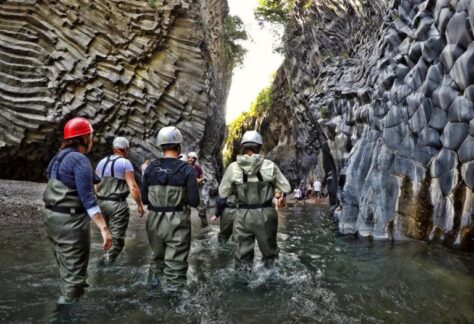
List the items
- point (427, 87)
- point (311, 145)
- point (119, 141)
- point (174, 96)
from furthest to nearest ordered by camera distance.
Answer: point (311, 145) → point (174, 96) → point (427, 87) → point (119, 141)

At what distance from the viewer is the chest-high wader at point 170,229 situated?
5094mm

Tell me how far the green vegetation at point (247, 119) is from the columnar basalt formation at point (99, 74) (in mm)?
20878

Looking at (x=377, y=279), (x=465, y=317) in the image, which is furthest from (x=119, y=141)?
(x=465, y=317)

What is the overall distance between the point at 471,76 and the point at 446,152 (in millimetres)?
1656

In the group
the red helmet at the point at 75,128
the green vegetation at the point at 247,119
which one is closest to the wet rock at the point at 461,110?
the red helmet at the point at 75,128

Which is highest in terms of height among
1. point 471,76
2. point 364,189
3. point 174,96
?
point 174,96

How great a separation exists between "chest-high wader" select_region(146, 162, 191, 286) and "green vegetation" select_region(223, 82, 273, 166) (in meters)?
35.9

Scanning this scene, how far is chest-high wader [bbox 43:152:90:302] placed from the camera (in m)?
4.14

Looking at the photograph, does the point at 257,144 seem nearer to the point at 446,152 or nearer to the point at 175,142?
the point at 175,142

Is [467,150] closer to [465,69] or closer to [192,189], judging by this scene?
[465,69]

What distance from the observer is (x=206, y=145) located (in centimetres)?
2250

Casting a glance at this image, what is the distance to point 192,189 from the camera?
5.12 meters

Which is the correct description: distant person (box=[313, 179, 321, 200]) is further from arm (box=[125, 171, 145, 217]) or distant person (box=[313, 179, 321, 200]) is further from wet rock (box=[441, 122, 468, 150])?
arm (box=[125, 171, 145, 217])

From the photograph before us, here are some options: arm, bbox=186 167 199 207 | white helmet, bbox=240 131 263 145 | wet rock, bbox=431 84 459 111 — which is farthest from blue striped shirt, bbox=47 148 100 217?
wet rock, bbox=431 84 459 111
